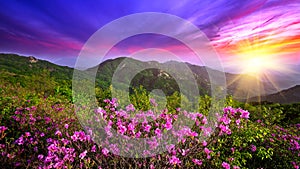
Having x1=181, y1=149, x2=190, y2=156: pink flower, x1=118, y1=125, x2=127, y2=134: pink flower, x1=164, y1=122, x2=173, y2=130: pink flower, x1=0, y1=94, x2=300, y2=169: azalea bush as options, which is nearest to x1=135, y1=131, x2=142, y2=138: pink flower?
x1=0, y1=94, x2=300, y2=169: azalea bush

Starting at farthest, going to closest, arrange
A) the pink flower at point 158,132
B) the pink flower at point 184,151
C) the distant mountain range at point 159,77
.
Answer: the distant mountain range at point 159,77 → the pink flower at point 158,132 → the pink flower at point 184,151

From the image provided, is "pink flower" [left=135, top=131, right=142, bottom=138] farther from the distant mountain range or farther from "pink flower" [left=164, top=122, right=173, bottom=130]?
the distant mountain range

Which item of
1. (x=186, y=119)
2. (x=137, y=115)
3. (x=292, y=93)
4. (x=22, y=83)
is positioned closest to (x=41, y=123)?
(x=137, y=115)

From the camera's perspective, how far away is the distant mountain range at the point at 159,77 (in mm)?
23797

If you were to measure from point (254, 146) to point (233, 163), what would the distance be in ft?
2.91

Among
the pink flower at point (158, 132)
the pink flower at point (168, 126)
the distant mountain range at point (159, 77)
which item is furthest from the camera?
the distant mountain range at point (159, 77)

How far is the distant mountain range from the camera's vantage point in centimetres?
2380

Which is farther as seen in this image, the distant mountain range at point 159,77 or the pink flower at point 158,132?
the distant mountain range at point 159,77

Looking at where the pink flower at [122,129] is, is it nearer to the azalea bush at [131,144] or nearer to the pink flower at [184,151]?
the azalea bush at [131,144]

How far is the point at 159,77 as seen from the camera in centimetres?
12688

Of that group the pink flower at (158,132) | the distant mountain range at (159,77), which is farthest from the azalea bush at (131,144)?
the distant mountain range at (159,77)

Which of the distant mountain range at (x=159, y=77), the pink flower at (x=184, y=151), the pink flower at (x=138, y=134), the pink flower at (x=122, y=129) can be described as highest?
the distant mountain range at (x=159, y=77)

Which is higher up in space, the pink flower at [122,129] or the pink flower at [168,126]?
the pink flower at [168,126]

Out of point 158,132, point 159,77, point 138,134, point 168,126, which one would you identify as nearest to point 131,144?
point 138,134
